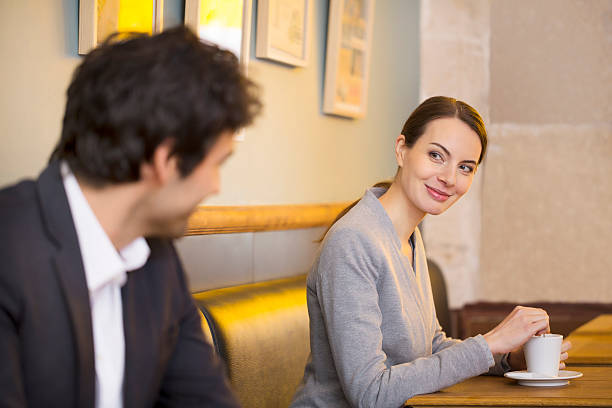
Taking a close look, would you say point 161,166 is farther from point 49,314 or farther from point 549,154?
point 549,154

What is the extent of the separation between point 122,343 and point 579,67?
3.06 meters

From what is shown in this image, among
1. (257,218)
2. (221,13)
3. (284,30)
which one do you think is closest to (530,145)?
(284,30)

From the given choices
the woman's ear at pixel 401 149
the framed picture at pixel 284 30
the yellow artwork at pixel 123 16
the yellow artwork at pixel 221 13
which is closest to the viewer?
the yellow artwork at pixel 123 16

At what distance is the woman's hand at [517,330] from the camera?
5.49ft

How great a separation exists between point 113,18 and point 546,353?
1.16 meters

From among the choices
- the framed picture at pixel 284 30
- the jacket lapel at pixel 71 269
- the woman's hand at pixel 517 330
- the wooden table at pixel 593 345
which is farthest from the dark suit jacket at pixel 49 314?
the framed picture at pixel 284 30

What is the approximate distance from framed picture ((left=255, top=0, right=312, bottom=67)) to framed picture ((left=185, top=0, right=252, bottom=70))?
0.09 m

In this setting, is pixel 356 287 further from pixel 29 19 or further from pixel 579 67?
pixel 579 67

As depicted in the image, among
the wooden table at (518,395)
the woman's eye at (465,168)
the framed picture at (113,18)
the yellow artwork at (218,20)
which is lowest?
the wooden table at (518,395)

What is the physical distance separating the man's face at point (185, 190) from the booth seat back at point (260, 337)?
0.81 meters

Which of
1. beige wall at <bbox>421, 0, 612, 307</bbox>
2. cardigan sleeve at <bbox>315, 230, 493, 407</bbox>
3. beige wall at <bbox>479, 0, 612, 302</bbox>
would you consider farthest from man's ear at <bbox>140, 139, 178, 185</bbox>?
beige wall at <bbox>479, 0, 612, 302</bbox>

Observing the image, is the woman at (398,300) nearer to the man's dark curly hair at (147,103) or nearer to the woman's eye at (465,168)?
the woman's eye at (465,168)

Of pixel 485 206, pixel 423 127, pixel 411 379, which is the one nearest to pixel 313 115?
pixel 423 127

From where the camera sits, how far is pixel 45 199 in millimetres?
982
